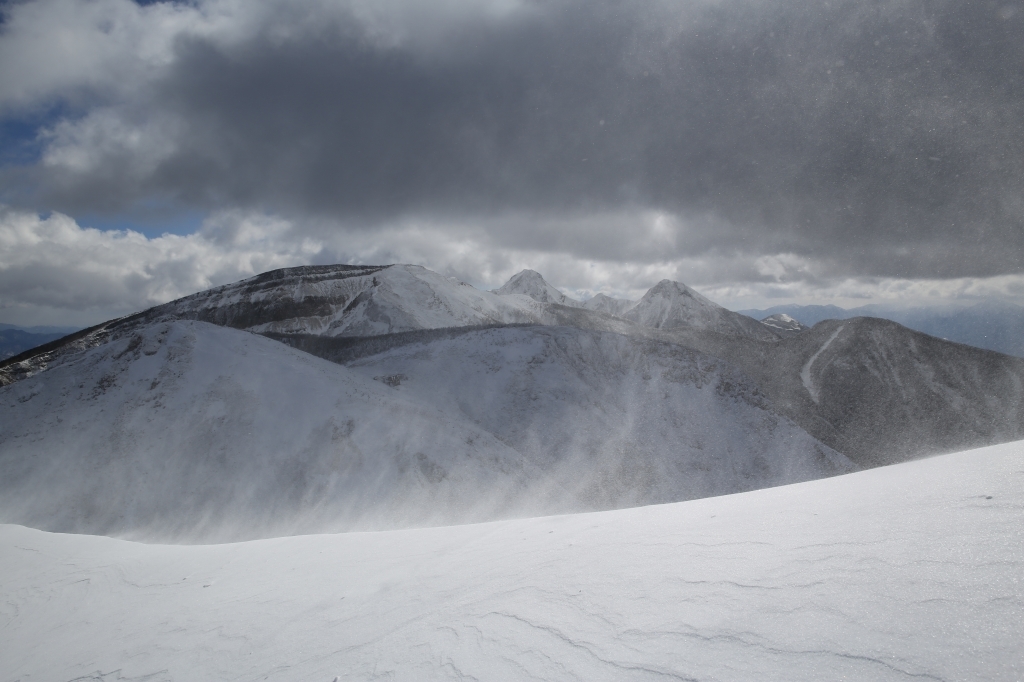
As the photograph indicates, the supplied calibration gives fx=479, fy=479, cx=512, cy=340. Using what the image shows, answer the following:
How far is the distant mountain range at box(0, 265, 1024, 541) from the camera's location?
53.7 feet

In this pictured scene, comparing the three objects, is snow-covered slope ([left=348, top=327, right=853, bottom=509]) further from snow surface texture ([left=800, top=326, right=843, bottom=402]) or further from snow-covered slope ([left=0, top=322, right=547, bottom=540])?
snow surface texture ([left=800, top=326, right=843, bottom=402])

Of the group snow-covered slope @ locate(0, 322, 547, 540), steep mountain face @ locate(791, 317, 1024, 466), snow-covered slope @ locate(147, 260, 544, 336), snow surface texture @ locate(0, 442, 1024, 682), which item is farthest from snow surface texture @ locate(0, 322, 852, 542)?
snow-covered slope @ locate(147, 260, 544, 336)

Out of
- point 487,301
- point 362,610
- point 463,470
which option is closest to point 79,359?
point 463,470

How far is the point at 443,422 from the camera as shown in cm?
2222

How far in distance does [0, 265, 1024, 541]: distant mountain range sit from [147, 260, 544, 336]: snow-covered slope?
53.1 ft

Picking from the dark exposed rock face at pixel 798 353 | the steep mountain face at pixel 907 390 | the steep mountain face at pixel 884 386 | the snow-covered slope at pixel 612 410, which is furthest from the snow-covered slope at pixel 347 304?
the steep mountain face at pixel 907 390

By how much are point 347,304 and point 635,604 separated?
79200mm

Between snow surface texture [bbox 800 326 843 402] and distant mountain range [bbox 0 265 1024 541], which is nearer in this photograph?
distant mountain range [bbox 0 265 1024 541]

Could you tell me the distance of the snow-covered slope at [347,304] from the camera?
6362cm

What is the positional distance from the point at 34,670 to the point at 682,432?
30755mm

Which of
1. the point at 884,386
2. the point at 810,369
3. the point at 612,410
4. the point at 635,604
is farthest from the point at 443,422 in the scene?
the point at 884,386

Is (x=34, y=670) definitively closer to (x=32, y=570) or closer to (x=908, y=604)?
(x=32, y=570)

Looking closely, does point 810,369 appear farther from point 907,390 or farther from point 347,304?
point 347,304

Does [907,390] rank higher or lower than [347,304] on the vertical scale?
lower
